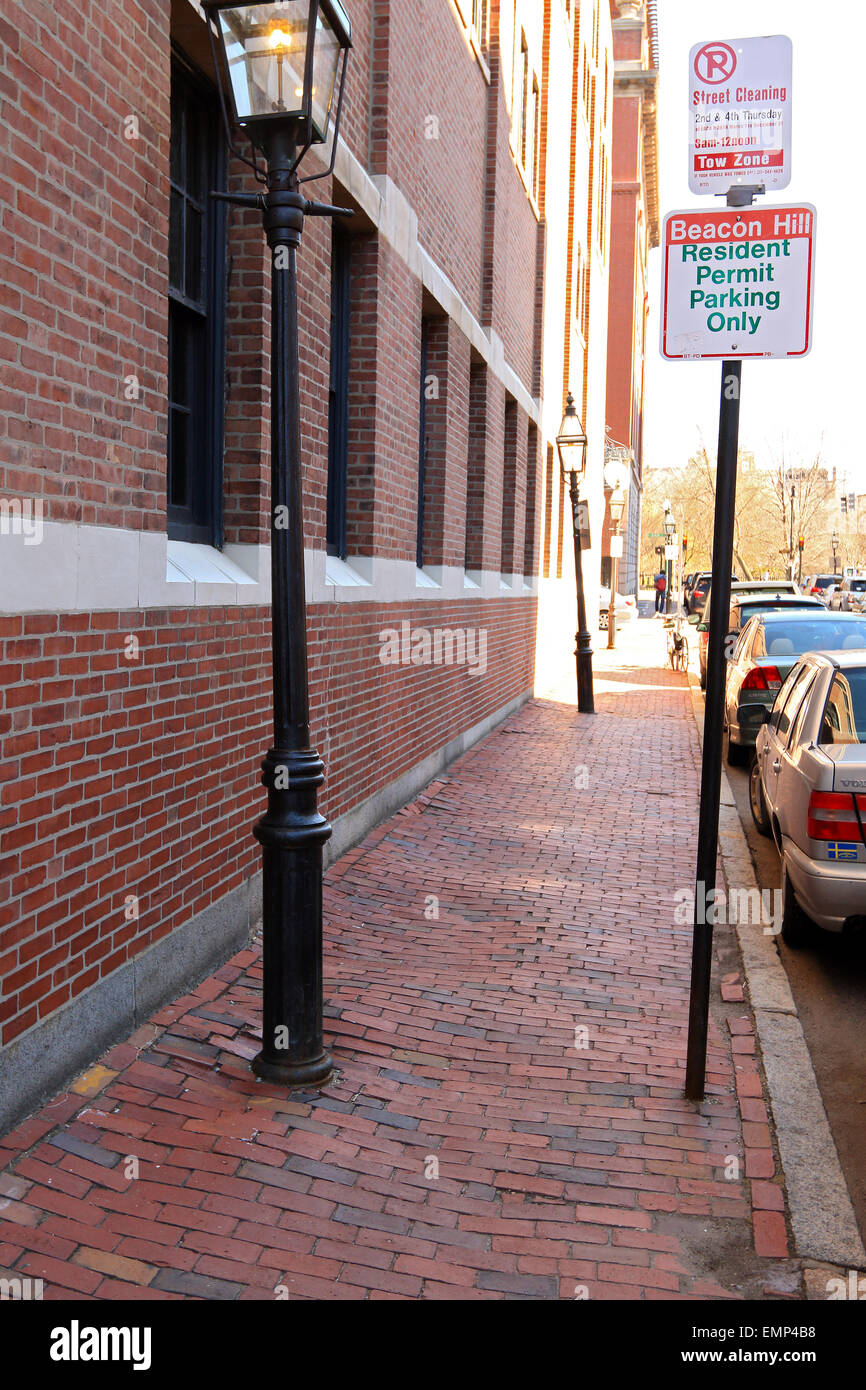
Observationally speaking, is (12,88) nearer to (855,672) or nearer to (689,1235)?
(689,1235)

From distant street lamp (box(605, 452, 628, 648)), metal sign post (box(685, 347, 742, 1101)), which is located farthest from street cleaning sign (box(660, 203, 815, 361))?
distant street lamp (box(605, 452, 628, 648))

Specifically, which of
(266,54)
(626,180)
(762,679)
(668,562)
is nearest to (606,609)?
(668,562)

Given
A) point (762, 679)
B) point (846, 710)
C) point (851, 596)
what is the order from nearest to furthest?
point (846, 710), point (762, 679), point (851, 596)

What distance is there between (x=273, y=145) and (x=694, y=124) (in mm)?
1562

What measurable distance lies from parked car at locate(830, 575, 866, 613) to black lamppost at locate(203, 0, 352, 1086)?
4129 cm

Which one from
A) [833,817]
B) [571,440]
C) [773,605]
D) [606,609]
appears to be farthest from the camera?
[606,609]

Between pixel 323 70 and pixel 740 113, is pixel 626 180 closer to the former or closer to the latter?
pixel 740 113

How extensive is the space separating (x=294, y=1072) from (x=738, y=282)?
3271 mm

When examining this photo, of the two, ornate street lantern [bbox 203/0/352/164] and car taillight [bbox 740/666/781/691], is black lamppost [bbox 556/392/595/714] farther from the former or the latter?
ornate street lantern [bbox 203/0/352/164]

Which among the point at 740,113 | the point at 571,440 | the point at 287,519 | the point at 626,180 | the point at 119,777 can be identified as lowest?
the point at 119,777

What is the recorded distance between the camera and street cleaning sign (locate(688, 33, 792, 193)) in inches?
176

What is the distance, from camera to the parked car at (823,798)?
230 inches

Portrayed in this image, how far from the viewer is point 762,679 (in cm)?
1195

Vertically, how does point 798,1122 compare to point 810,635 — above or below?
below
